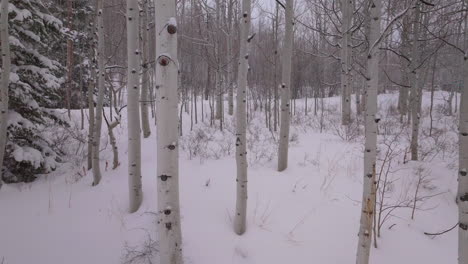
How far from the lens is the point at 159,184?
8.70ft

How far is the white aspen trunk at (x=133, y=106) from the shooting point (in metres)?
4.12

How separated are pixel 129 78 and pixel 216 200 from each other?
2.40 meters

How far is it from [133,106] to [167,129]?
6.64 feet

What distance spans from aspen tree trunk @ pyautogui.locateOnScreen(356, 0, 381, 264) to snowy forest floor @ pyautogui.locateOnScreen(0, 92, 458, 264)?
3.13 ft

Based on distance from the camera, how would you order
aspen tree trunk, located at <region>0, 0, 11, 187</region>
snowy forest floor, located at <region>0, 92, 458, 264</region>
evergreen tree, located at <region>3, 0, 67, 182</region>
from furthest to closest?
evergreen tree, located at <region>3, 0, 67, 182</region>
aspen tree trunk, located at <region>0, 0, 11, 187</region>
snowy forest floor, located at <region>0, 92, 458, 264</region>

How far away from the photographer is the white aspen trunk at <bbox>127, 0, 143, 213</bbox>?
4.12 m

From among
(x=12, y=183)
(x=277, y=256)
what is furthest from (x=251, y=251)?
(x=12, y=183)

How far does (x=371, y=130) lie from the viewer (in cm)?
274

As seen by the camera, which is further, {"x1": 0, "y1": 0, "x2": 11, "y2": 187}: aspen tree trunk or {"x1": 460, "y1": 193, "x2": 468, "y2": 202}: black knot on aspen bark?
{"x1": 0, "y1": 0, "x2": 11, "y2": 187}: aspen tree trunk

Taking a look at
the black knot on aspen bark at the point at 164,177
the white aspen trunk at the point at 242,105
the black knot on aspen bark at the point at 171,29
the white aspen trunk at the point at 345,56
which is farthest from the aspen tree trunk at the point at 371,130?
the white aspen trunk at the point at 345,56

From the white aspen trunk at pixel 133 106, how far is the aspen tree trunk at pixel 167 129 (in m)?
1.89

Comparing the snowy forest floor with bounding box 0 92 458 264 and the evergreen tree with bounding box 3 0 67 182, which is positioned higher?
the evergreen tree with bounding box 3 0 67 182

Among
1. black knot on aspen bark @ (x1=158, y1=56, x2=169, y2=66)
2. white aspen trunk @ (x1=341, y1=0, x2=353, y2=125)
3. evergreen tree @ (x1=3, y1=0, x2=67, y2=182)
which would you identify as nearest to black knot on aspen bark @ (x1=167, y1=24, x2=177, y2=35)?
black knot on aspen bark @ (x1=158, y1=56, x2=169, y2=66)

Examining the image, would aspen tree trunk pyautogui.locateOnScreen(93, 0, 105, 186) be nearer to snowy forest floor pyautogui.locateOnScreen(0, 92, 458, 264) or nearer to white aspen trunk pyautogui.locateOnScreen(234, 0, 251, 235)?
snowy forest floor pyautogui.locateOnScreen(0, 92, 458, 264)
